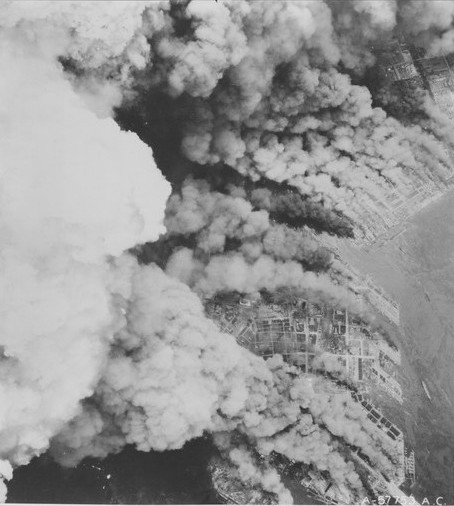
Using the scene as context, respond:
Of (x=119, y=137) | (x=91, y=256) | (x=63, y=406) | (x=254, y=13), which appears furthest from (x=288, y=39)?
(x=63, y=406)

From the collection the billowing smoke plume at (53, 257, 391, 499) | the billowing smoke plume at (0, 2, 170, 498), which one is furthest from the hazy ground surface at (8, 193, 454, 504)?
the billowing smoke plume at (0, 2, 170, 498)

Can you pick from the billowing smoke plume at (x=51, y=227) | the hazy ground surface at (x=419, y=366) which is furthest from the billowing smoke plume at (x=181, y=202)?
the hazy ground surface at (x=419, y=366)

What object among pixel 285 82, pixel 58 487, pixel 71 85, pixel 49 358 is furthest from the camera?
pixel 285 82

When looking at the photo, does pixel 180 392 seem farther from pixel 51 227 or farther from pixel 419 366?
pixel 419 366

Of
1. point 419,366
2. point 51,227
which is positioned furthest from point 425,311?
point 51,227

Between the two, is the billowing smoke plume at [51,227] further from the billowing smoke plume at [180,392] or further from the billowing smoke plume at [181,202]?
the billowing smoke plume at [180,392]

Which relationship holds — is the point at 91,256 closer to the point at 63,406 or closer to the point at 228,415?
the point at 63,406

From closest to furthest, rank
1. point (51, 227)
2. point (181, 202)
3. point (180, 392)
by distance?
point (51, 227) < point (180, 392) < point (181, 202)

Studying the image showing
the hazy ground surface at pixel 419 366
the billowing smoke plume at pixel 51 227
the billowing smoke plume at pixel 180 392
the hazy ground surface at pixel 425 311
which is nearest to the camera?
the billowing smoke plume at pixel 51 227

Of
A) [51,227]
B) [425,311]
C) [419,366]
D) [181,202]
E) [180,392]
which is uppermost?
[181,202]

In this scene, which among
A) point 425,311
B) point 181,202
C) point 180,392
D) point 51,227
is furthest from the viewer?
point 425,311

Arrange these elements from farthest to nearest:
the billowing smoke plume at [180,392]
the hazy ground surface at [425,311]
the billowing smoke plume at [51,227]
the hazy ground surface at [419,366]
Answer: the hazy ground surface at [425,311]
the hazy ground surface at [419,366]
the billowing smoke plume at [180,392]
the billowing smoke plume at [51,227]
